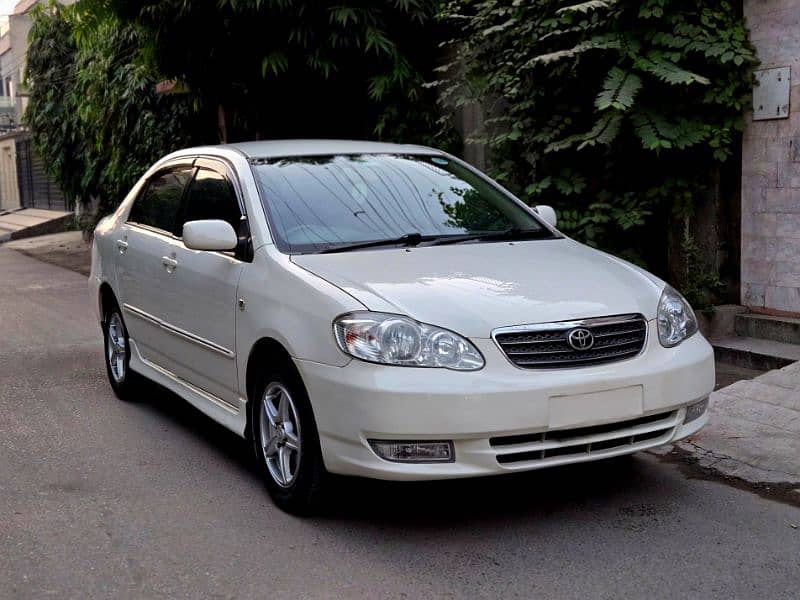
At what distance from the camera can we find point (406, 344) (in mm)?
3998

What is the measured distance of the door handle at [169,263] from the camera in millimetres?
5643

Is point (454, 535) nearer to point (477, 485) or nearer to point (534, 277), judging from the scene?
point (477, 485)

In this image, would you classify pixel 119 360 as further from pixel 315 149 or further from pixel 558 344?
pixel 558 344

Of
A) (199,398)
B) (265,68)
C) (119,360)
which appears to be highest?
(265,68)

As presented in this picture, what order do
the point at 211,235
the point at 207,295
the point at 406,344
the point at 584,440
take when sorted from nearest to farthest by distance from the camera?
the point at 406,344 < the point at 584,440 < the point at 211,235 < the point at 207,295

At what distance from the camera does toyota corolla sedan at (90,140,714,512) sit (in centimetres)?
397

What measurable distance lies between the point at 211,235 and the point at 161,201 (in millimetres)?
1625

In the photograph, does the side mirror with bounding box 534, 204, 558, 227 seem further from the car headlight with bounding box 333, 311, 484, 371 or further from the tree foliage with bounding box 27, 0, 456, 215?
the tree foliage with bounding box 27, 0, 456, 215

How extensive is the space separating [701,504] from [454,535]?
1155mm

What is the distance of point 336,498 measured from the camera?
173 inches

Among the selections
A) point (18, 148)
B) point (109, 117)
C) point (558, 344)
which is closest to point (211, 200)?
point (558, 344)

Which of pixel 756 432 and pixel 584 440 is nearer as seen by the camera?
pixel 584 440

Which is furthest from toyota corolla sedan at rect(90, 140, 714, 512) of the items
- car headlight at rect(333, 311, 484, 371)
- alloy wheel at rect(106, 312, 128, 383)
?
alloy wheel at rect(106, 312, 128, 383)

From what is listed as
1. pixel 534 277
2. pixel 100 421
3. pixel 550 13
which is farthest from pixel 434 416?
pixel 550 13
